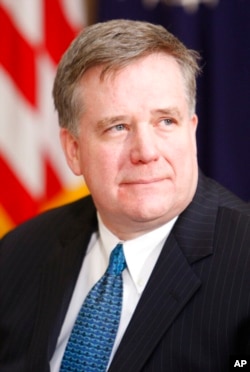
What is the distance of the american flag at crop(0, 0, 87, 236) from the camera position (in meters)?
2.86

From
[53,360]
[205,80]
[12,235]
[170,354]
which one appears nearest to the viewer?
[170,354]

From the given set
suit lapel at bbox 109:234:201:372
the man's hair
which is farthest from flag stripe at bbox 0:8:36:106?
suit lapel at bbox 109:234:201:372

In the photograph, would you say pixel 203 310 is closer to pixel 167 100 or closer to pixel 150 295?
pixel 150 295

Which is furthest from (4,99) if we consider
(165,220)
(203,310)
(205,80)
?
(203,310)

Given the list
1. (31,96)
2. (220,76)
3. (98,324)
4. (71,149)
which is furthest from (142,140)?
(31,96)

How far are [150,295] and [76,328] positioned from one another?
0.21 m

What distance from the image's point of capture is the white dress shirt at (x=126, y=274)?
1705 millimetres

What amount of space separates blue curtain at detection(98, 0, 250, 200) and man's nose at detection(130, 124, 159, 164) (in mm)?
858

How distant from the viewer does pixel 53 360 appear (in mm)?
1769

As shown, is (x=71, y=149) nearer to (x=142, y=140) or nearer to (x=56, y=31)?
(x=142, y=140)

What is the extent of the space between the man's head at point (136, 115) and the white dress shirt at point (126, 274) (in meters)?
0.04

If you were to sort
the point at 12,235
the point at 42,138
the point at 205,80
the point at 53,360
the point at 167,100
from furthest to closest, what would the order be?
the point at 42,138
the point at 205,80
the point at 12,235
the point at 53,360
the point at 167,100

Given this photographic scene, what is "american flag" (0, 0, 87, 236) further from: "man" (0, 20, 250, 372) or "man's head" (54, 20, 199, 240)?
"man's head" (54, 20, 199, 240)

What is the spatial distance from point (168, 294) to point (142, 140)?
0.33 metres
